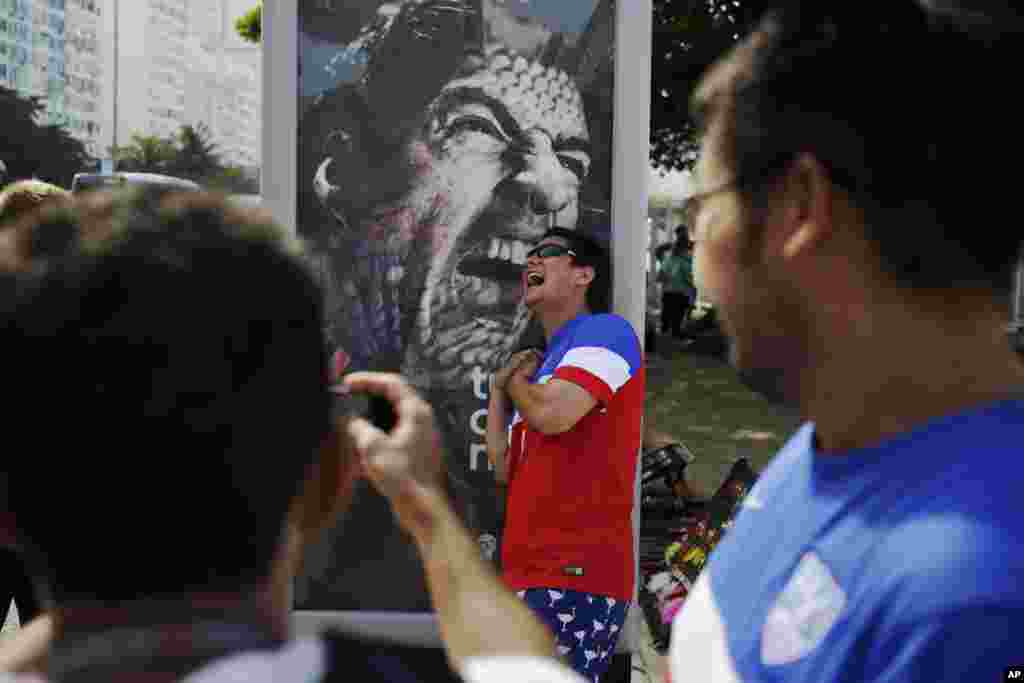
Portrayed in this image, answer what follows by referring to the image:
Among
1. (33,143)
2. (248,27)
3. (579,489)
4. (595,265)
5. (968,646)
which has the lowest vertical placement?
(33,143)

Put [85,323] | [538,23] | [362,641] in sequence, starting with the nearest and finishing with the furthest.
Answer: [85,323], [362,641], [538,23]

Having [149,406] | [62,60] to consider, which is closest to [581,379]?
[149,406]

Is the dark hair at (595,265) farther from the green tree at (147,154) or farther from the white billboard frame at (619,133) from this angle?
the green tree at (147,154)

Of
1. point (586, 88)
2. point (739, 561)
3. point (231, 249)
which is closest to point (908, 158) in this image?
point (739, 561)

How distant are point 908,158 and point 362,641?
724mm

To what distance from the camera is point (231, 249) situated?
1048 millimetres

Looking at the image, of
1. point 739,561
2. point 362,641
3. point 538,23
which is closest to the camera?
point 362,641

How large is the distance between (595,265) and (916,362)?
2.65 meters

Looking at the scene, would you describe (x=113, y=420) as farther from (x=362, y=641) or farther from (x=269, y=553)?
(x=362, y=641)

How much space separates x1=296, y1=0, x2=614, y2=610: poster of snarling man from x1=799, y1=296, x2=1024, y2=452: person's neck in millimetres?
3260

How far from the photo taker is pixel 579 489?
3.48 metres

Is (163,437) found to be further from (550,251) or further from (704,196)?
(550,251)

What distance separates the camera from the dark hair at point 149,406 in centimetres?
100

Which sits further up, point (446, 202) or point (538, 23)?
point (538, 23)
